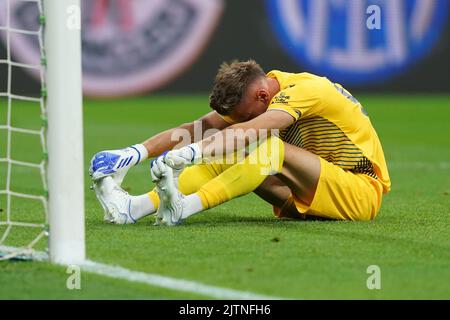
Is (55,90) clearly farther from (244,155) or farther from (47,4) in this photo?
(244,155)

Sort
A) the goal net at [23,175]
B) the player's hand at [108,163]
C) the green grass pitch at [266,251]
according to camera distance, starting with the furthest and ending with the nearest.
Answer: the player's hand at [108,163], the goal net at [23,175], the green grass pitch at [266,251]

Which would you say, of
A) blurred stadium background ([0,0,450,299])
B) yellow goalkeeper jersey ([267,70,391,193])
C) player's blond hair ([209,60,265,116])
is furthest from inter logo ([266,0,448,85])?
player's blond hair ([209,60,265,116])

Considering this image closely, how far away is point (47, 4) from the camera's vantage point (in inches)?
160

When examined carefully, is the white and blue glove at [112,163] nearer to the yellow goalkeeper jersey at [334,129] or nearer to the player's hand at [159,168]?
the player's hand at [159,168]

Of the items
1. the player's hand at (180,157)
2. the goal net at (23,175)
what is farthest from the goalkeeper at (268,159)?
the goal net at (23,175)

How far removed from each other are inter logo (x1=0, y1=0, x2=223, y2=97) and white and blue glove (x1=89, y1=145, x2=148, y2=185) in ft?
29.6

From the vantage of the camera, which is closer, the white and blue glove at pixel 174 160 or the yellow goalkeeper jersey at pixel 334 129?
the white and blue glove at pixel 174 160

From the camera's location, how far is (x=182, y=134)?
18.3ft

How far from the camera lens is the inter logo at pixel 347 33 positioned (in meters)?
15.0

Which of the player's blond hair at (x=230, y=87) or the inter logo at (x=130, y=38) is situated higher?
the player's blond hair at (x=230, y=87)

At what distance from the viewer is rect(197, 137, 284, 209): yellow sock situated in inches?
196

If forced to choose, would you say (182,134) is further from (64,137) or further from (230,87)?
(64,137)

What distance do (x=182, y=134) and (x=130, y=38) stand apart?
904cm

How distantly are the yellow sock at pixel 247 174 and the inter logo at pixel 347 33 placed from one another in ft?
33.3
